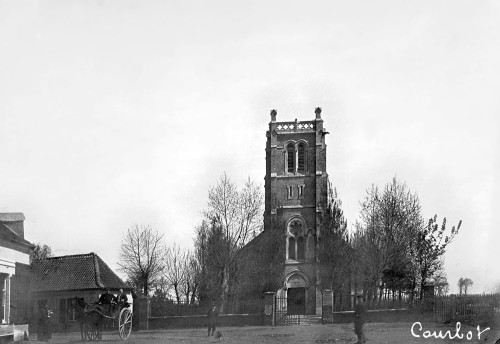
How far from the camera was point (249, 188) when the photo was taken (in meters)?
37.2

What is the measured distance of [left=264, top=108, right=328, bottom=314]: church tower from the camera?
54.5 meters

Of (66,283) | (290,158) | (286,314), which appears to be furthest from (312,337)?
(290,158)

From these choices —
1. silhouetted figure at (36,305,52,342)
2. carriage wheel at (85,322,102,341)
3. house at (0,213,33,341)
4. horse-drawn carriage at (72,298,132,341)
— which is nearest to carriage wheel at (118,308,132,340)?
horse-drawn carriage at (72,298,132,341)

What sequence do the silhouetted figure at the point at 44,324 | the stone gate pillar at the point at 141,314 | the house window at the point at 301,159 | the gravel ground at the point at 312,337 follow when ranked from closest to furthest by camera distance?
1. the gravel ground at the point at 312,337
2. the silhouetted figure at the point at 44,324
3. the stone gate pillar at the point at 141,314
4. the house window at the point at 301,159

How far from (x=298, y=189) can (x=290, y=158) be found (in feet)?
8.62

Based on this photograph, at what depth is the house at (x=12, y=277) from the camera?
2204 centimetres

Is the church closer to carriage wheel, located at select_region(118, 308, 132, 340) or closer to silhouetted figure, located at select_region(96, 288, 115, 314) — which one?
carriage wheel, located at select_region(118, 308, 132, 340)

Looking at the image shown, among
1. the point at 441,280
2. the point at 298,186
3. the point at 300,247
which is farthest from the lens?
the point at 298,186

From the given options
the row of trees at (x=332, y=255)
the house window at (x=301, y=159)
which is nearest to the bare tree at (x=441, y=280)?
the row of trees at (x=332, y=255)

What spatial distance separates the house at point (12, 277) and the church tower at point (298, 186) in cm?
3090

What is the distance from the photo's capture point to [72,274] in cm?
2661

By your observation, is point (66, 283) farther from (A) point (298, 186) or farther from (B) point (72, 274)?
(A) point (298, 186)

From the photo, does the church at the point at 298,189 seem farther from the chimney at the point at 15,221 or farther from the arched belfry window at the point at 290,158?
the chimney at the point at 15,221

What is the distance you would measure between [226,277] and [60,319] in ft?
50.3
